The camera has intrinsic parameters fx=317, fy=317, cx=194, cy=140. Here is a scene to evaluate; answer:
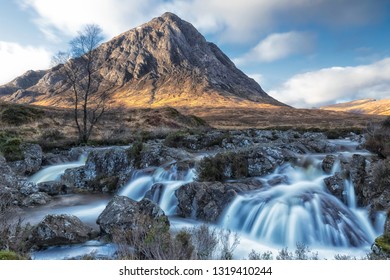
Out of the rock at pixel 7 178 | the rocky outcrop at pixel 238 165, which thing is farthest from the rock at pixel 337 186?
the rock at pixel 7 178

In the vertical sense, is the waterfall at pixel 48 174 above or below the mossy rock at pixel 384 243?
above

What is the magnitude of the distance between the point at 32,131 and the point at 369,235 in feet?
112

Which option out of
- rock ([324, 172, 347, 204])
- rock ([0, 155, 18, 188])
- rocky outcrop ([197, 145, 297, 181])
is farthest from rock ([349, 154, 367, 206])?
rock ([0, 155, 18, 188])

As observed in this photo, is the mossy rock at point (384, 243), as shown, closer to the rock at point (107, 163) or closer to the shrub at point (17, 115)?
the rock at point (107, 163)

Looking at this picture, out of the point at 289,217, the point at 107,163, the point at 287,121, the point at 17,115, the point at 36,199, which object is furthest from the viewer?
the point at 287,121

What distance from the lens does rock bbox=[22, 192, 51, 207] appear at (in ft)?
45.4

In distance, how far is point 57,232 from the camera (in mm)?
8828

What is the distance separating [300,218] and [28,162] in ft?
57.1

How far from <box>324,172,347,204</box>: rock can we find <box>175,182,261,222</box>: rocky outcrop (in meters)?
2.95

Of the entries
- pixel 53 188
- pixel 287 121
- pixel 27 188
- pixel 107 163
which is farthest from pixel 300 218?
pixel 287 121

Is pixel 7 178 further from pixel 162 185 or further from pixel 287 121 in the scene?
pixel 287 121

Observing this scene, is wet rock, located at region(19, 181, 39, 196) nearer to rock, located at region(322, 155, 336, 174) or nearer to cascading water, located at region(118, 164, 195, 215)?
cascading water, located at region(118, 164, 195, 215)

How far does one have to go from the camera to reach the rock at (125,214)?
9086mm

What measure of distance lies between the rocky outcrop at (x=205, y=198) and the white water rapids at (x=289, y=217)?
291mm
